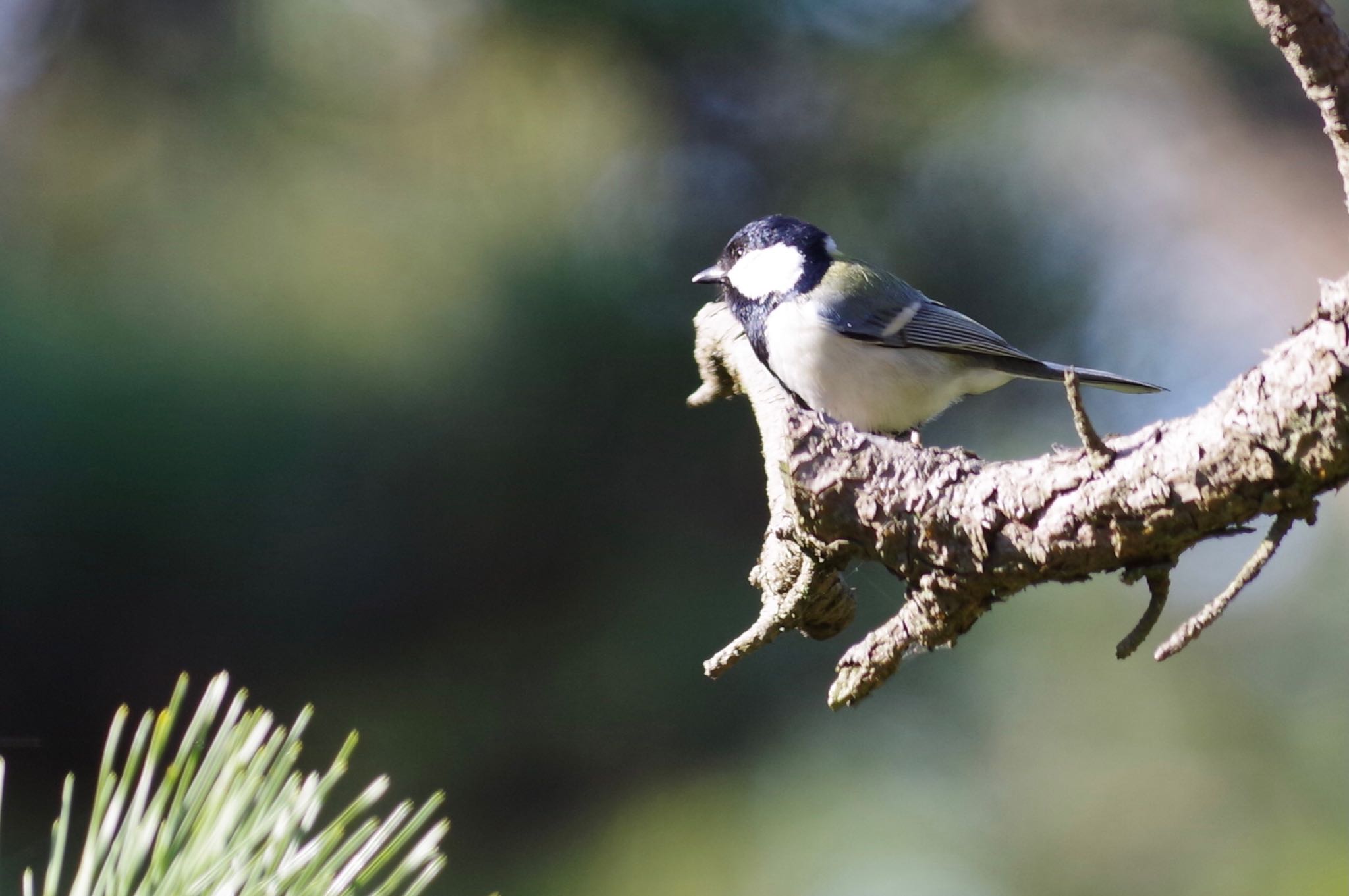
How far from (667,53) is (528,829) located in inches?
50.2

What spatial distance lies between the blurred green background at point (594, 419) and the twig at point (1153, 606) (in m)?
1.02

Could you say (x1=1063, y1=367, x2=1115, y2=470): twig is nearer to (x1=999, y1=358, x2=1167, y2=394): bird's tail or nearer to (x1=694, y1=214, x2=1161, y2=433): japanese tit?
(x1=999, y1=358, x2=1167, y2=394): bird's tail

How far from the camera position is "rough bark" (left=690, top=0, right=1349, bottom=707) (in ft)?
1.42

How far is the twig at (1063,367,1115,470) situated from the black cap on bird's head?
0.96 metres

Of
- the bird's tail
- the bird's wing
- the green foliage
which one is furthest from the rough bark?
the bird's wing

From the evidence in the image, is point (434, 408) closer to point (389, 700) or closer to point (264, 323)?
point (264, 323)

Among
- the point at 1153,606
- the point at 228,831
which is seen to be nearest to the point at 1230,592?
the point at 1153,606

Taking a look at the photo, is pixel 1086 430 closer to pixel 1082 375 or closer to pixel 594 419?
pixel 1082 375

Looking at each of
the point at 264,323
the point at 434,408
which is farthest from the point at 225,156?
the point at 434,408

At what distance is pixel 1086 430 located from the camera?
50 centimetres

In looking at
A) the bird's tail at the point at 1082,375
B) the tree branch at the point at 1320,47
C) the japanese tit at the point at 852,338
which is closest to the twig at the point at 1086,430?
the tree branch at the point at 1320,47

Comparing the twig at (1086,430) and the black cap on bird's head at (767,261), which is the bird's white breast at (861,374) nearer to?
the black cap on bird's head at (767,261)

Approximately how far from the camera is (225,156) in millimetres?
1616

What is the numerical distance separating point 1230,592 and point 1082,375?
30.5 inches
